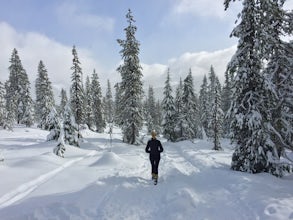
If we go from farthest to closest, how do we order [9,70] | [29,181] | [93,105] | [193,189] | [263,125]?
[93,105] → [9,70] → [263,125] → [29,181] → [193,189]

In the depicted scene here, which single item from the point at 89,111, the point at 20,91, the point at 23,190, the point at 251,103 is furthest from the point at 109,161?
the point at 89,111

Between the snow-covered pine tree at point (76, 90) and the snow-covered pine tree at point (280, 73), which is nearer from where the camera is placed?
the snow-covered pine tree at point (280, 73)

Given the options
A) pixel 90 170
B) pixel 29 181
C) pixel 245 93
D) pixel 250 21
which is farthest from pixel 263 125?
pixel 29 181

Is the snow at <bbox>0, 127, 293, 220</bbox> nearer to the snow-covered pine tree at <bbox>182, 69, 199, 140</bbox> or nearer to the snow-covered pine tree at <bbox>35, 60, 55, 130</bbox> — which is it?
the snow-covered pine tree at <bbox>182, 69, 199, 140</bbox>

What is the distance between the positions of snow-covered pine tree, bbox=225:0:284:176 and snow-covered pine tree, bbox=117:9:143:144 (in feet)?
70.6

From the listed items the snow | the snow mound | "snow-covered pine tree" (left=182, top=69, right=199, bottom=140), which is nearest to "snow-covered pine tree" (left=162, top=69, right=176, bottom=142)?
"snow-covered pine tree" (left=182, top=69, right=199, bottom=140)

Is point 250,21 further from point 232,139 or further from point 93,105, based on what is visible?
point 93,105

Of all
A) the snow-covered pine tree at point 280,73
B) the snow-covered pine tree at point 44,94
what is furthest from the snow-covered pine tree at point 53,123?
the snow-covered pine tree at point 44,94

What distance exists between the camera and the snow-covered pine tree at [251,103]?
45.3 ft

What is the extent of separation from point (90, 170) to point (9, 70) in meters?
51.8

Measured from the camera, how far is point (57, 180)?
1199 cm

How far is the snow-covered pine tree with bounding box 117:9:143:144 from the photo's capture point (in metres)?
35.8

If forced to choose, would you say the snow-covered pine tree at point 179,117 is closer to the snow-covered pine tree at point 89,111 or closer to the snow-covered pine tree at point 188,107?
the snow-covered pine tree at point 188,107

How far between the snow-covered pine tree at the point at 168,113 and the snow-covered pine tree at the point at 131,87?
Result: 12.0 m
